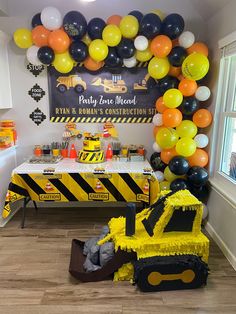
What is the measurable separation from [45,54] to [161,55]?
116 cm

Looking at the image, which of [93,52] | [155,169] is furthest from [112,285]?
[93,52]

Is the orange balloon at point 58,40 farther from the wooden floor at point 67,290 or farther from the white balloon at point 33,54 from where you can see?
the wooden floor at point 67,290

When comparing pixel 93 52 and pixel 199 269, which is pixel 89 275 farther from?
pixel 93 52

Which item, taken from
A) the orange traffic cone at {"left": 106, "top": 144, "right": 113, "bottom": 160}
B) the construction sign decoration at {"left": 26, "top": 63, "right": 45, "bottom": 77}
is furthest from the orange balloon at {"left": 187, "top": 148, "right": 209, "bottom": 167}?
the construction sign decoration at {"left": 26, "top": 63, "right": 45, "bottom": 77}

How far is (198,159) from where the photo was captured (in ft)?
8.61

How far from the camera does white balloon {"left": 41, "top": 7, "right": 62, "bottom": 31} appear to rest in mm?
2496

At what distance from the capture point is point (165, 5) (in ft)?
9.45

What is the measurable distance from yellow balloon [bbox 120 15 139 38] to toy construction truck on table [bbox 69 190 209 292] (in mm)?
1607

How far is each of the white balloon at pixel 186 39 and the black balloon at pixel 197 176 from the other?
3.98 feet

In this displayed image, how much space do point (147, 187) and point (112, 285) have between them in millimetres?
986

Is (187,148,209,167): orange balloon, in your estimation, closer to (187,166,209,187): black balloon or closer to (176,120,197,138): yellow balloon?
(187,166,209,187): black balloon

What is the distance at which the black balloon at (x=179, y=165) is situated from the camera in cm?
250

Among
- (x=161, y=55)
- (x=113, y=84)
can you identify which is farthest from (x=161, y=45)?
(x=113, y=84)

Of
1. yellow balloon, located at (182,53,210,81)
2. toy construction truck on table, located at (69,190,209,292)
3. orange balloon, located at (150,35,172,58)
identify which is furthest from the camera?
orange balloon, located at (150,35,172,58)
